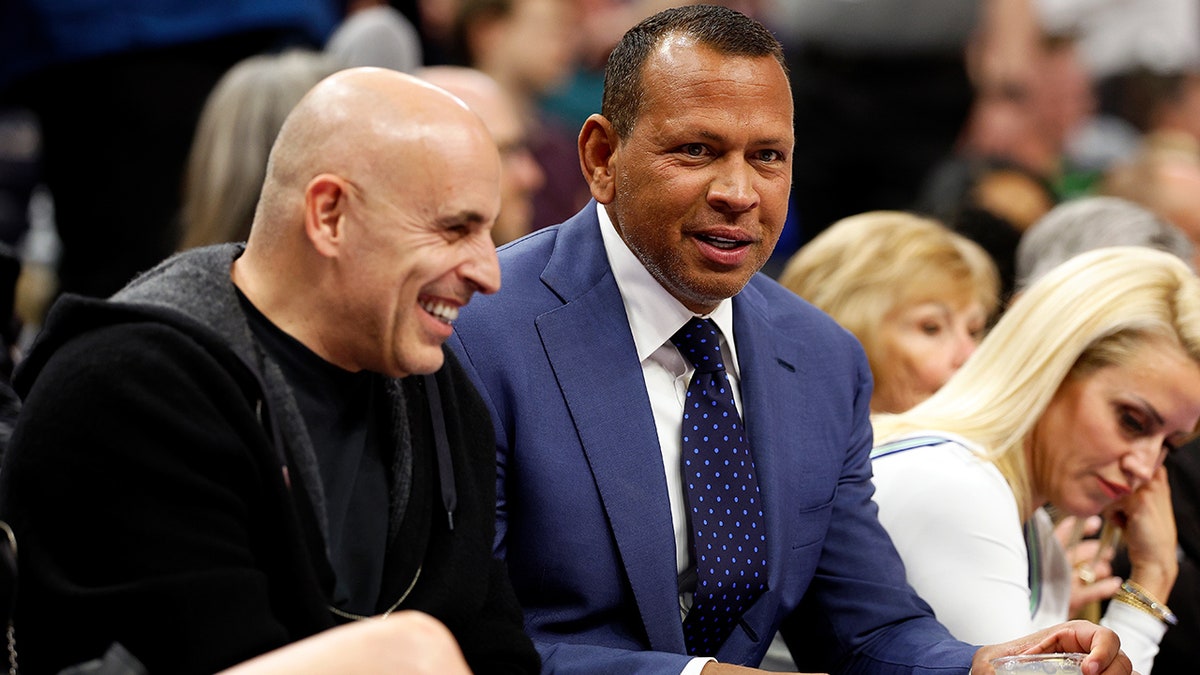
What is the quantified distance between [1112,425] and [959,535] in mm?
395

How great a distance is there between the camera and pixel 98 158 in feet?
13.8

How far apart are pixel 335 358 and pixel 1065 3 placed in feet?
21.3

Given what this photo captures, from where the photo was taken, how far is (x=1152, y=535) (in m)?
3.25

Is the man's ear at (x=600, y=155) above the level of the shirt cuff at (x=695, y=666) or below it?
above

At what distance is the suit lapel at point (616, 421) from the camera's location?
95.7 inches

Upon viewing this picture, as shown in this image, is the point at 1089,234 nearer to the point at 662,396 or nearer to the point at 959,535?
the point at 959,535

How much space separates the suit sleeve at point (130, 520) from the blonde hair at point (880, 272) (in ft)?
6.46

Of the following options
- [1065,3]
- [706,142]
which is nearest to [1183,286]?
[706,142]

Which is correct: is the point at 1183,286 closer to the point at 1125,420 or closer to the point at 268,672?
the point at 1125,420

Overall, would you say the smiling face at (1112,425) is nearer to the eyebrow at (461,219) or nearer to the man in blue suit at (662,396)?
the man in blue suit at (662,396)

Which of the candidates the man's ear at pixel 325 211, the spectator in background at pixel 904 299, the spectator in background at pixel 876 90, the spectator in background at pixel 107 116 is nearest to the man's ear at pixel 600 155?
the man's ear at pixel 325 211

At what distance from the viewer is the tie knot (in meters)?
2.59

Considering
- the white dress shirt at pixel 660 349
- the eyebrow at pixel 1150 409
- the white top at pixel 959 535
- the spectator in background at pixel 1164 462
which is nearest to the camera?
the white dress shirt at pixel 660 349

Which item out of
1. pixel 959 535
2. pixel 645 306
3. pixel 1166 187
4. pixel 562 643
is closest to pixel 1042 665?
pixel 959 535
